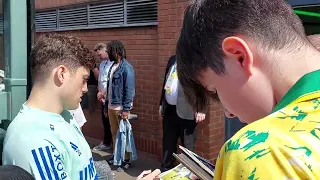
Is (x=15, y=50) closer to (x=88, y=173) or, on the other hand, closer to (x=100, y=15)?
(x=88, y=173)

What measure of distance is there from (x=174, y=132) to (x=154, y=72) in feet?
4.62

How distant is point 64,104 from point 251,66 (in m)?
1.32

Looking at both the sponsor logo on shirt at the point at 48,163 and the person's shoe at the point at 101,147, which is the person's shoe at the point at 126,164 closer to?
the person's shoe at the point at 101,147

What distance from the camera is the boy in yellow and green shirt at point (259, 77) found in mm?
Answer: 729

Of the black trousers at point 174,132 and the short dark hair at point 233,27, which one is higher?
the short dark hair at point 233,27

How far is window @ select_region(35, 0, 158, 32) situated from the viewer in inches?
252

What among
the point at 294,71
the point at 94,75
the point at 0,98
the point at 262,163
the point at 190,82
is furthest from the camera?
the point at 94,75

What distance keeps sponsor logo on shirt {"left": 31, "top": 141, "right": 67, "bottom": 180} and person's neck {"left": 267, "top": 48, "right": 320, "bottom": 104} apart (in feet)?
3.62

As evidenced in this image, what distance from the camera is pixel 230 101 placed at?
1001mm

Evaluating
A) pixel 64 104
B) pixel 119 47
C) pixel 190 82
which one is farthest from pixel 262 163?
pixel 119 47

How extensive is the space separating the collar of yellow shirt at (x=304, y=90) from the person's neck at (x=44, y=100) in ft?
4.44

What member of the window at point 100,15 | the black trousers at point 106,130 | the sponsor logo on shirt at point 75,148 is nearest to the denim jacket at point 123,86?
the window at point 100,15

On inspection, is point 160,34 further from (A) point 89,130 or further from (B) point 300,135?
(B) point 300,135

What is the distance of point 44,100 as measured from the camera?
1945 millimetres
